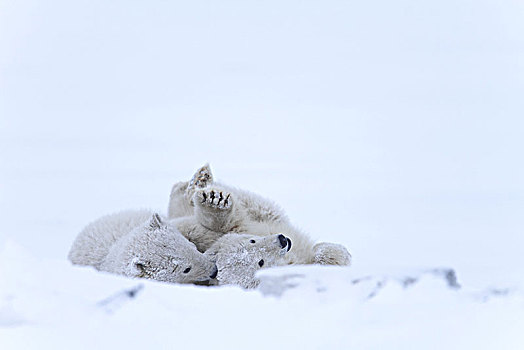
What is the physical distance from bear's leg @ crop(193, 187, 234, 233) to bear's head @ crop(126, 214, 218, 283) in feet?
0.90

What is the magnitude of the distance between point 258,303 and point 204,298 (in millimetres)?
186

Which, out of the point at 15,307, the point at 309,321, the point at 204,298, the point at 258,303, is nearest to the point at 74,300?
the point at 15,307

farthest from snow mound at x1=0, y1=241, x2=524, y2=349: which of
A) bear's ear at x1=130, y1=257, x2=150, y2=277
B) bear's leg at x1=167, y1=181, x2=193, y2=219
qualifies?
bear's leg at x1=167, y1=181, x2=193, y2=219

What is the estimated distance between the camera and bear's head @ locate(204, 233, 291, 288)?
314 centimetres

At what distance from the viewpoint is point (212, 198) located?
349 cm

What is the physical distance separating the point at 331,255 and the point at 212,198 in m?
0.66

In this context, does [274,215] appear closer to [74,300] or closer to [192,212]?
[192,212]

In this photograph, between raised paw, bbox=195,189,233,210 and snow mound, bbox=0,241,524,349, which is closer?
snow mound, bbox=0,241,524,349

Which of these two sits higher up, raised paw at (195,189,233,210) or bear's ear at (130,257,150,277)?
raised paw at (195,189,233,210)

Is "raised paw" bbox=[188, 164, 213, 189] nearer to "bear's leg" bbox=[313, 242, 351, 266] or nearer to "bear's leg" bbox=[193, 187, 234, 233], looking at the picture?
"bear's leg" bbox=[193, 187, 234, 233]

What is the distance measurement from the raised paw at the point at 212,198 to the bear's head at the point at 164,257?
268mm

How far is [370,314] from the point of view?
2061mm

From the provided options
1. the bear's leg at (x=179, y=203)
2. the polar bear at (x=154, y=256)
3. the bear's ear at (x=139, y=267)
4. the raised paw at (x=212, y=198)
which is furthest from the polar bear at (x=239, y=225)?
the bear's ear at (x=139, y=267)

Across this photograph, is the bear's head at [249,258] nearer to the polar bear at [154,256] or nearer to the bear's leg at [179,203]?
the polar bear at [154,256]
